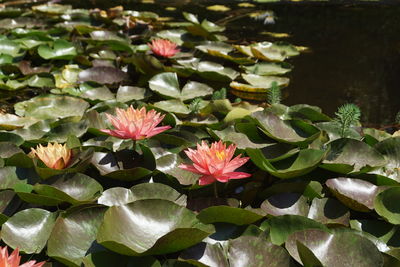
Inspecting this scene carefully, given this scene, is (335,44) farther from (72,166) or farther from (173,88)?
(72,166)

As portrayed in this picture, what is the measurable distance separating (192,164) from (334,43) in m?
2.67

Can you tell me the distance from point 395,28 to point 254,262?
12.1ft

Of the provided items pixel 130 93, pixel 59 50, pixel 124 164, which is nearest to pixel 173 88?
pixel 130 93

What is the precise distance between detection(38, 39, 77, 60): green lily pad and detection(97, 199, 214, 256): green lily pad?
7.08 ft

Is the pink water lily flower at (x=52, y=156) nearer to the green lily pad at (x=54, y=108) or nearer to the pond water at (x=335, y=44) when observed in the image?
the green lily pad at (x=54, y=108)

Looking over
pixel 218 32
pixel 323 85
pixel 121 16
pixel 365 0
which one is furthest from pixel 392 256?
pixel 365 0

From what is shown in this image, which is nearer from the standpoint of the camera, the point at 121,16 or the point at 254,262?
the point at 254,262

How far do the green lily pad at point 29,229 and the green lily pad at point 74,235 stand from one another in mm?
87

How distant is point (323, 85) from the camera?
9.97 feet

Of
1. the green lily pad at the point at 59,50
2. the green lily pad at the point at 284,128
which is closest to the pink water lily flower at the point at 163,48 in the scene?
the green lily pad at the point at 59,50

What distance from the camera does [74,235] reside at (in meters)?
1.27

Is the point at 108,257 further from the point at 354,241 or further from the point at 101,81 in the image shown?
the point at 101,81

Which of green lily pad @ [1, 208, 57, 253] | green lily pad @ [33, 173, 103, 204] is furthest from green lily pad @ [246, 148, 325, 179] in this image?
green lily pad @ [1, 208, 57, 253]

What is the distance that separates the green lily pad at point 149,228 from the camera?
3.80ft
